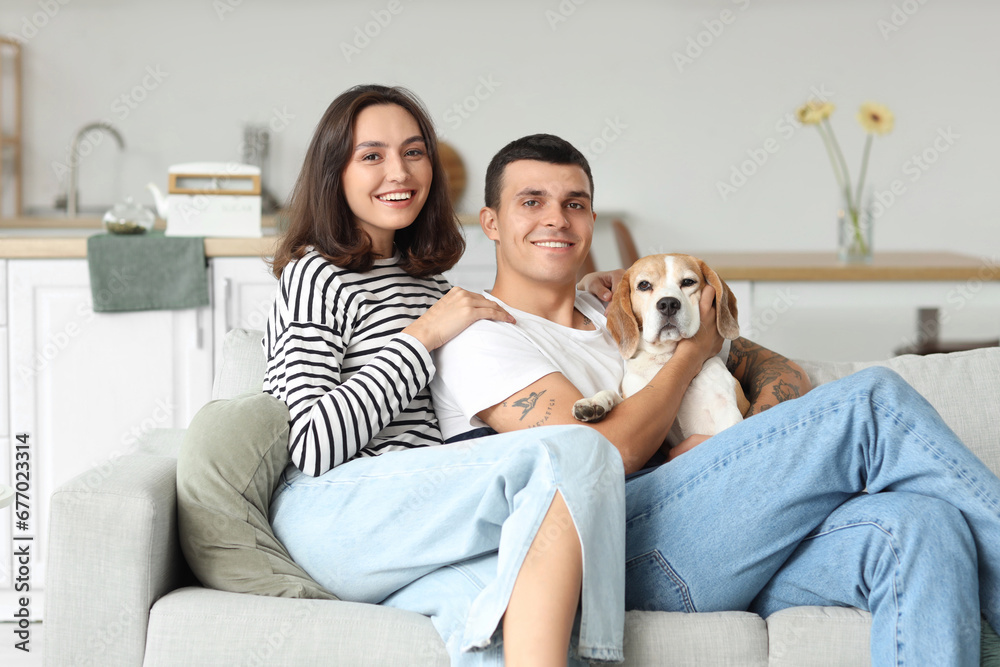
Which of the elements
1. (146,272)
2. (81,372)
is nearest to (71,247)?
(146,272)

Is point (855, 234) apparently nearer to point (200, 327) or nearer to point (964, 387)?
point (964, 387)

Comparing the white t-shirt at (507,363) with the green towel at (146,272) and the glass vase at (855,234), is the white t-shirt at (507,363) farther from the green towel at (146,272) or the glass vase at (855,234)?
the glass vase at (855,234)

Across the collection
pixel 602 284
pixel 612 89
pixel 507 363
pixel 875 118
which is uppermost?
pixel 612 89

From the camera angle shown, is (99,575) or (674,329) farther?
(674,329)

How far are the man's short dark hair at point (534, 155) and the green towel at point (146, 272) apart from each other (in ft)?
3.91

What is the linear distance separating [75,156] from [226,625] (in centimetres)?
414

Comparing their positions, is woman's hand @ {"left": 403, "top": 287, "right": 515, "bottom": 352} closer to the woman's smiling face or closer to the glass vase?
the woman's smiling face

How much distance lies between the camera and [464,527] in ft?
4.00

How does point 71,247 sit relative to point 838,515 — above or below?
above

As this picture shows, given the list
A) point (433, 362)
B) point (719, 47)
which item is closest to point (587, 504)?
point (433, 362)

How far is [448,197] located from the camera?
5.85 ft

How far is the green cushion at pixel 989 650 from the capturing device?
1.17 meters

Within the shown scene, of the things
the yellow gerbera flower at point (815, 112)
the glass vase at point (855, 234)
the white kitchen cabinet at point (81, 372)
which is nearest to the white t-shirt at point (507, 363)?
the white kitchen cabinet at point (81, 372)

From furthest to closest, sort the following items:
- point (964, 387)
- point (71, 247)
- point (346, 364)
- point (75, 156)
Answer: point (75, 156) < point (71, 247) < point (964, 387) < point (346, 364)
